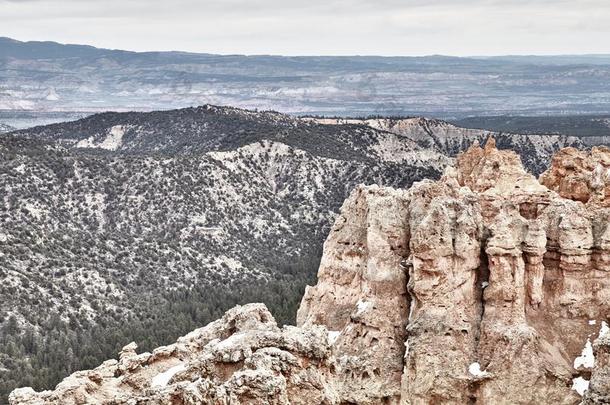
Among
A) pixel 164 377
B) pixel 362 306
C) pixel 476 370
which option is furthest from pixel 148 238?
pixel 164 377

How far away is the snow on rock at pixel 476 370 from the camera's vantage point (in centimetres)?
4125

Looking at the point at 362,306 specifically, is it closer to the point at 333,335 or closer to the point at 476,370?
the point at 333,335

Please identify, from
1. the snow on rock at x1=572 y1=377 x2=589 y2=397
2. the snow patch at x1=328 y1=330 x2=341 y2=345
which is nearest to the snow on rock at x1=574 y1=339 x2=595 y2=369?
the snow on rock at x1=572 y1=377 x2=589 y2=397

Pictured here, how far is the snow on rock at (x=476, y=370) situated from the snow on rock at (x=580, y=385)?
4.18m

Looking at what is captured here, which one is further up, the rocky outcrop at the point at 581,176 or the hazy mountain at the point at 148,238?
the rocky outcrop at the point at 581,176

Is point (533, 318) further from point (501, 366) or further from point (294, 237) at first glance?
point (294, 237)

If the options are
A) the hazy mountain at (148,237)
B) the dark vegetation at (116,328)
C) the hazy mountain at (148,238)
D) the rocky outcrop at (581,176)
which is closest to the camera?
the rocky outcrop at (581,176)

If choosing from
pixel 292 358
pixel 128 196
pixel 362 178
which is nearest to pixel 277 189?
pixel 362 178

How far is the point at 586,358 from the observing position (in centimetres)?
4178

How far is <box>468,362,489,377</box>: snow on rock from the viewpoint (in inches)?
1624

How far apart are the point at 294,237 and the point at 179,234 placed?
2022cm

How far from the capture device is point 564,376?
40.9m

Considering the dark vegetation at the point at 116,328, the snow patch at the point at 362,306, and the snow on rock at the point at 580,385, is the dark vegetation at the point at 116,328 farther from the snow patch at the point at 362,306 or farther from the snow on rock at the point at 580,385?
the snow on rock at the point at 580,385

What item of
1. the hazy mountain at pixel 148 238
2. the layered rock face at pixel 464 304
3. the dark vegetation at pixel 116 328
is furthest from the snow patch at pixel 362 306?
the hazy mountain at pixel 148 238
